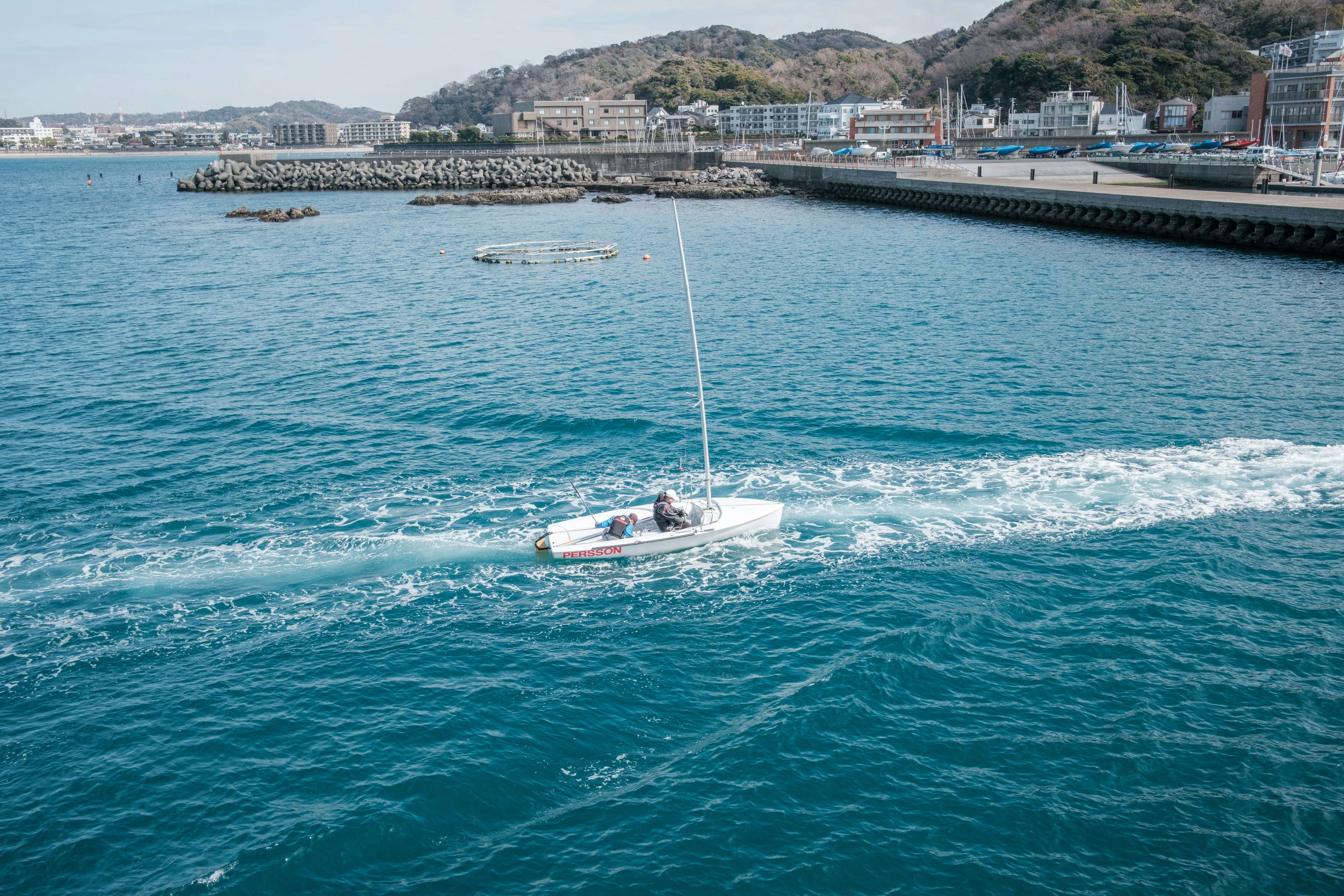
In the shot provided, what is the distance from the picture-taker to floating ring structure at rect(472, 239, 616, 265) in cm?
7525

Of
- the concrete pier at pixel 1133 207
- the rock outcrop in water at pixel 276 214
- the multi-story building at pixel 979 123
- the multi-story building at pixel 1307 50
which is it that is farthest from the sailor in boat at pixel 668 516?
the multi-story building at pixel 979 123

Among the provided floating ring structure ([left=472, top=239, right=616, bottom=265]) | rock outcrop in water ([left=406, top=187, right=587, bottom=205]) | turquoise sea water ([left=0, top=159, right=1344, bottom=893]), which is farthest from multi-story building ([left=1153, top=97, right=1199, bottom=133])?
turquoise sea water ([left=0, top=159, right=1344, bottom=893])

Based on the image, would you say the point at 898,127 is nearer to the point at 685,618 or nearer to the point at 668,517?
the point at 668,517

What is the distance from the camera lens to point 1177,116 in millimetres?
141250

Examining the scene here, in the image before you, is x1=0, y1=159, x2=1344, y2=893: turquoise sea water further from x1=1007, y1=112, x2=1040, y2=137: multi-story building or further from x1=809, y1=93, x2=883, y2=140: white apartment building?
x1=809, y1=93, x2=883, y2=140: white apartment building

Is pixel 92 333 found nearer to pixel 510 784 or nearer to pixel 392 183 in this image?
pixel 510 784

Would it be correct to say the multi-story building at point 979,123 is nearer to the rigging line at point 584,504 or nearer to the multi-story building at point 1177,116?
the multi-story building at point 1177,116

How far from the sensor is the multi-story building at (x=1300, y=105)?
357 ft

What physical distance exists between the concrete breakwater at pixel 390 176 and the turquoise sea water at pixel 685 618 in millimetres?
100752

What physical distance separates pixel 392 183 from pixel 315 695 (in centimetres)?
13832

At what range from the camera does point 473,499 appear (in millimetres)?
29094

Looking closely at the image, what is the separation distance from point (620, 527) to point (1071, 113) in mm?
155712

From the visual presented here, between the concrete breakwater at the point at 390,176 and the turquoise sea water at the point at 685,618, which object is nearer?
the turquoise sea water at the point at 685,618

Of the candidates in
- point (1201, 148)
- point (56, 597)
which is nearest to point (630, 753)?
point (56, 597)
